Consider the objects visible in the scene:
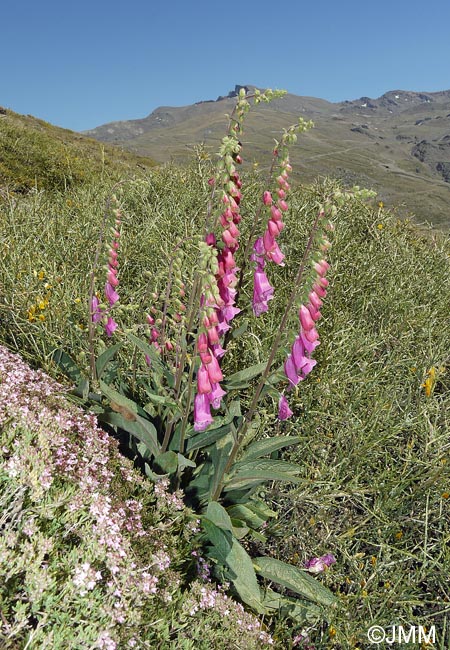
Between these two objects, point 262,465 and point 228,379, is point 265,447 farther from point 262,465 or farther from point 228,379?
point 228,379

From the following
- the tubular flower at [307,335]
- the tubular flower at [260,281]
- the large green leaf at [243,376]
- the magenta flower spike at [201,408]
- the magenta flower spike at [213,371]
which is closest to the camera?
the tubular flower at [307,335]

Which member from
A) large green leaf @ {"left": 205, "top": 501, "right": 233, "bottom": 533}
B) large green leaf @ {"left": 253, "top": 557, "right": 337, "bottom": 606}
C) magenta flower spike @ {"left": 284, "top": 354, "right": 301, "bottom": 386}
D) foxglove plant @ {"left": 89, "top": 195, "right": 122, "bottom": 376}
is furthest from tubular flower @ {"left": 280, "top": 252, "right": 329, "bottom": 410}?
foxglove plant @ {"left": 89, "top": 195, "right": 122, "bottom": 376}

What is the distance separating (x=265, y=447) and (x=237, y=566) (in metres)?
0.68

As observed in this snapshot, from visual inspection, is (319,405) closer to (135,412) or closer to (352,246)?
(135,412)

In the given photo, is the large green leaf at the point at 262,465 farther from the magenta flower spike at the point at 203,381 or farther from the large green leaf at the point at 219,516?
the magenta flower spike at the point at 203,381

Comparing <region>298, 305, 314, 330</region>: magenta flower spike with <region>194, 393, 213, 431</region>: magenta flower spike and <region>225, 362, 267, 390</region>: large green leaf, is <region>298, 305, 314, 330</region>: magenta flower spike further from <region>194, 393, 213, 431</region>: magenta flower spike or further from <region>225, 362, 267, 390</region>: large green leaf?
<region>225, 362, 267, 390</region>: large green leaf

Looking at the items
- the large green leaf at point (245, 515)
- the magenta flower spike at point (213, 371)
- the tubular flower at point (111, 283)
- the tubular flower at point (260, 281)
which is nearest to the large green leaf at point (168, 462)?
the large green leaf at point (245, 515)

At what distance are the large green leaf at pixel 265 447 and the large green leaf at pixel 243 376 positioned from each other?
1.36 ft

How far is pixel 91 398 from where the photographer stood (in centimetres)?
272

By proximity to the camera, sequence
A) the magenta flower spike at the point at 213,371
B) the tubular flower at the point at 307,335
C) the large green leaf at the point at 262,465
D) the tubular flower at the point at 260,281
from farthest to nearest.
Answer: the tubular flower at the point at 260,281 < the large green leaf at the point at 262,465 < the magenta flower spike at the point at 213,371 < the tubular flower at the point at 307,335

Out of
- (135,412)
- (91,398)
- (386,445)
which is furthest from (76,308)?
(386,445)

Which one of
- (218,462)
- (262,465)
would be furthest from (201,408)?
(262,465)

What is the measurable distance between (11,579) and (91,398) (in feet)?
4.12

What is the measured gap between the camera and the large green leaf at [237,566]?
83.9 inches
